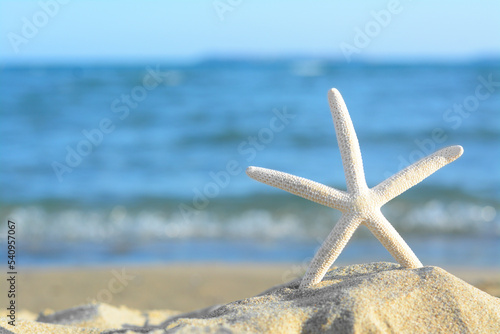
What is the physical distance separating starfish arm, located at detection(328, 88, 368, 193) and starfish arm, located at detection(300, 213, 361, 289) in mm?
186

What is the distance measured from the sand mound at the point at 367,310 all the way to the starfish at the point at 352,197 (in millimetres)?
178

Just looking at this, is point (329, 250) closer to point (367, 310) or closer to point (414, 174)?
point (367, 310)

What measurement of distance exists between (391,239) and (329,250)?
35cm

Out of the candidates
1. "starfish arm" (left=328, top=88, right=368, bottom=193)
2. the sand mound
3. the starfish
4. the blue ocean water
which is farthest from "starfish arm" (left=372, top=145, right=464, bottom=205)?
the blue ocean water

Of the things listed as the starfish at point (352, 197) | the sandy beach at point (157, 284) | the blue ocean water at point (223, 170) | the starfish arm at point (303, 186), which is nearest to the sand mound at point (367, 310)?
the starfish at point (352, 197)

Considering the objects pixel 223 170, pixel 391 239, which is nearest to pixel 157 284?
pixel 391 239

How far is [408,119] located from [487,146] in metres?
3.22

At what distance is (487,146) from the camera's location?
1240cm

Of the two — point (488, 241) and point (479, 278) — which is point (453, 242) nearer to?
point (488, 241)

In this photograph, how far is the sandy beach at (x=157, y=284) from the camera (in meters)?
5.38

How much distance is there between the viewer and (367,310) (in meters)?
2.43

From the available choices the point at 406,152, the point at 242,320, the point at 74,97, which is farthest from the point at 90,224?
the point at 74,97

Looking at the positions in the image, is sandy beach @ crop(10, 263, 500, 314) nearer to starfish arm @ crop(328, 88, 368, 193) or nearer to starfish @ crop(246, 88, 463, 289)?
starfish @ crop(246, 88, 463, 289)

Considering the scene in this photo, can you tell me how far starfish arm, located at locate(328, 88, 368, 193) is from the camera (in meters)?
3.04
